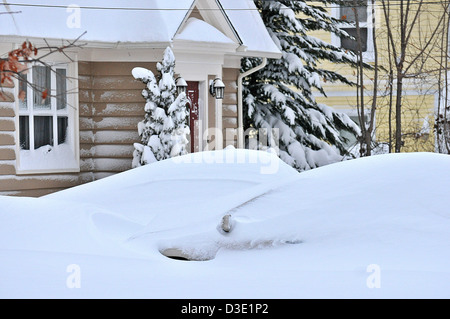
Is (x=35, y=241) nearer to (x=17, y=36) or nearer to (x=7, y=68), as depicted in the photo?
(x=7, y=68)

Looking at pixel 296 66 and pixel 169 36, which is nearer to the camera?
pixel 169 36

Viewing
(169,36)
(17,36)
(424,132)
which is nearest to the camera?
(17,36)

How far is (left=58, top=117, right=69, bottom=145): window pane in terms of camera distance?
12758 millimetres

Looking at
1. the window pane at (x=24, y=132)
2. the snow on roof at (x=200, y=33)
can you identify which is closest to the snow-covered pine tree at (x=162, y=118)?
the snow on roof at (x=200, y=33)

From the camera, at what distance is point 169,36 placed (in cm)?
1243

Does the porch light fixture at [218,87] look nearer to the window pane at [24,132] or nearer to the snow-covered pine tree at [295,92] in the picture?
the snow-covered pine tree at [295,92]

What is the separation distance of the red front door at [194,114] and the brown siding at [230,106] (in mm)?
952

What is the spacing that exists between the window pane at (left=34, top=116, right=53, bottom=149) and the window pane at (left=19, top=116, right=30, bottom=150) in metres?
0.14

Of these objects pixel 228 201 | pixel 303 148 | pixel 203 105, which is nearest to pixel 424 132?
pixel 303 148

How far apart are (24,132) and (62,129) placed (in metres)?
0.67

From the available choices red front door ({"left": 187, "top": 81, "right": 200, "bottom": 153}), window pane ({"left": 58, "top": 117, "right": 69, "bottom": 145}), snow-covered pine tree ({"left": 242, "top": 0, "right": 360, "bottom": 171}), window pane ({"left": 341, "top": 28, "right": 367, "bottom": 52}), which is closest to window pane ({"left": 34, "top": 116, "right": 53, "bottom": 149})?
window pane ({"left": 58, "top": 117, "right": 69, "bottom": 145})

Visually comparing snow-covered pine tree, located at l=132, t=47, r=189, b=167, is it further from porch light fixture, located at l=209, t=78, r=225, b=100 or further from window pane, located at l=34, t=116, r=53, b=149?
window pane, located at l=34, t=116, r=53, b=149
